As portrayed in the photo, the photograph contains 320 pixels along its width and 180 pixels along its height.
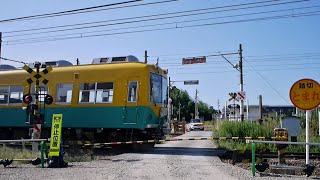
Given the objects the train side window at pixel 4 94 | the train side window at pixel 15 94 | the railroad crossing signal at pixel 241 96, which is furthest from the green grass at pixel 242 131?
the train side window at pixel 4 94

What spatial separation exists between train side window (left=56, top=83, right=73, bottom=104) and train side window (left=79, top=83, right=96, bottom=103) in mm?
592

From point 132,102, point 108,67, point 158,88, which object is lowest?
point 132,102

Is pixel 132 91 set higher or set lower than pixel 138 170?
higher

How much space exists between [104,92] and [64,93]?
207cm

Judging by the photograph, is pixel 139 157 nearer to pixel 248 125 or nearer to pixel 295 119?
pixel 295 119

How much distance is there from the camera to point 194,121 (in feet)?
177

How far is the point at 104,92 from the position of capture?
16.8 meters

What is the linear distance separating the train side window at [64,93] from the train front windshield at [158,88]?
3690 mm

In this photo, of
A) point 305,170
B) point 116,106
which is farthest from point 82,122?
point 305,170

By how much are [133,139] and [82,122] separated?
7.76 ft

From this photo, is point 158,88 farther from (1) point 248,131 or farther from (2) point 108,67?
(1) point 248,131

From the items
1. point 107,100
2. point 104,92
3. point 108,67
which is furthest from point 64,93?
point 108,67

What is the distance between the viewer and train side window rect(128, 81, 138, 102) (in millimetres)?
16266

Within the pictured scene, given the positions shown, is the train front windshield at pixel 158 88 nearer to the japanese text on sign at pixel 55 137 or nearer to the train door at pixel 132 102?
the train door at pixel 132 102
